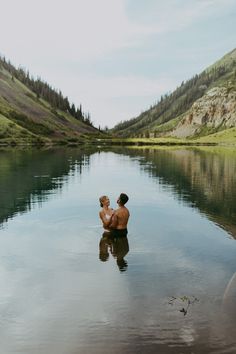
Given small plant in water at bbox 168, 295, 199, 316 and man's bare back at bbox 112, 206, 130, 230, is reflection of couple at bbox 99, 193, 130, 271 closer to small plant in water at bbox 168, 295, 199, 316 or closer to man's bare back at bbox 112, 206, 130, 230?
man's bare back at bbox 112, 206, 130, 230

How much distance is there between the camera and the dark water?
14922 millimetres

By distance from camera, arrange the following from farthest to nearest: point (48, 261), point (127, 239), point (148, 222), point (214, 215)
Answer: point (214, 215)
point (148, 222)
point (127, 239)
point (48, 261)

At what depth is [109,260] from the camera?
24.9 metres

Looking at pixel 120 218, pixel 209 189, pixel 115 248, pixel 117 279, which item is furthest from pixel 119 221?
pixel 209 189

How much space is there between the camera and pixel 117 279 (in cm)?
2130

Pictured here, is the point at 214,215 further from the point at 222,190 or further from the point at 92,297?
the point at 92,297

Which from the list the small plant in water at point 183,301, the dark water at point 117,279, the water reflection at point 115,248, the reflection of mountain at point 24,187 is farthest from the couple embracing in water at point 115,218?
the small plant in water at point 183,301

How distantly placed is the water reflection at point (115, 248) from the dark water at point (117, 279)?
6 centimetres

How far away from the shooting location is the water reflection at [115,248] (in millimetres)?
24456

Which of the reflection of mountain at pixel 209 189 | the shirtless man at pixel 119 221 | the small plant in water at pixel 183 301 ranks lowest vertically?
the reflection of mountain at pixel 209 189

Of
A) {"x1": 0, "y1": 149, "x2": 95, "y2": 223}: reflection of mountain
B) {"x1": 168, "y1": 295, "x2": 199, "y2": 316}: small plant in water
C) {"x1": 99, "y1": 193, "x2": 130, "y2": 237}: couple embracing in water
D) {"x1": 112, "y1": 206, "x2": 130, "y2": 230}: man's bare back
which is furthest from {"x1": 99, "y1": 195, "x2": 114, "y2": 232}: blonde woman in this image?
{"x1": 168, "y1": 295, "x2": 199, "y2": 316}: small plant in water

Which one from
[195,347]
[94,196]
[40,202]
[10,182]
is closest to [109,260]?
[195,347]

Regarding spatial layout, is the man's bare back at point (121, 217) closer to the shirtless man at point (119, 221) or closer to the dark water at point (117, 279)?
the shirtless man at point (119, 221)

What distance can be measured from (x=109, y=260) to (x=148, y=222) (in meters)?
11.9
